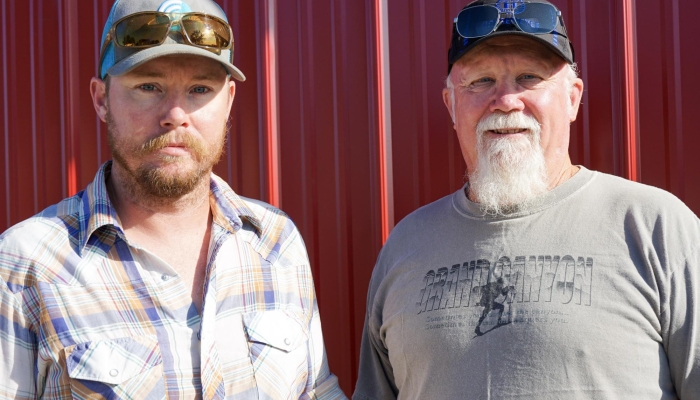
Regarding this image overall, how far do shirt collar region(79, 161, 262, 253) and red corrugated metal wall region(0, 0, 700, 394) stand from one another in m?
0.53

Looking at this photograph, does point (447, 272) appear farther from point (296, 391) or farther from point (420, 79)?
point (420, 79)

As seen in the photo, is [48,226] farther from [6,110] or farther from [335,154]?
[6,110]

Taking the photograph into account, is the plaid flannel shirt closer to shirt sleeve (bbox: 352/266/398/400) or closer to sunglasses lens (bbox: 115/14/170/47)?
shirt sleeve (bbox: 352/266/398/400)

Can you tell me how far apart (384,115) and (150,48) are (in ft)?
3.38

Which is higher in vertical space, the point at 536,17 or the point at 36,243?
the point at 536,17

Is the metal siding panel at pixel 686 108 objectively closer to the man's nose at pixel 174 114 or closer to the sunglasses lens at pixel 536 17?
the sunglasses lens at pixel 536 17

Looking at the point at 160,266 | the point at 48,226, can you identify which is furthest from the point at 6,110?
the point at 160,266

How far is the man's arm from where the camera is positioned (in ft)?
6.63

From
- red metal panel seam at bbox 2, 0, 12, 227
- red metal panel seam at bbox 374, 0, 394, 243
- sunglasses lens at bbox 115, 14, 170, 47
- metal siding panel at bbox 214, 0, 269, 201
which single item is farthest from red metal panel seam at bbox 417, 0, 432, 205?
red metal panel seam at bbox 2, 0, 12, 227

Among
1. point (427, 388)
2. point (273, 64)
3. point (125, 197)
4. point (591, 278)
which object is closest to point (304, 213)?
point (273, 64)

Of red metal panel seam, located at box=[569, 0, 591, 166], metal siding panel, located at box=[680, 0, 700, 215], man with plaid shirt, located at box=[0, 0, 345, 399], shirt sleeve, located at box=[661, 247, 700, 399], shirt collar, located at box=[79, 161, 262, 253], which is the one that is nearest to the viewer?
shirt sleeve, located at box=[661, 247, 700, 399]

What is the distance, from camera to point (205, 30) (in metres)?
2.35

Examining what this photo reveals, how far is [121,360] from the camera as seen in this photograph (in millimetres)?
2086

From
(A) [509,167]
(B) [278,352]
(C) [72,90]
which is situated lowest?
(B) [278,352]
